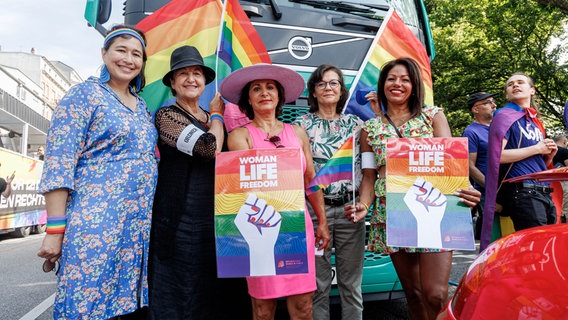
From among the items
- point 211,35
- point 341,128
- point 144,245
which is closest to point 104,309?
point 144,245

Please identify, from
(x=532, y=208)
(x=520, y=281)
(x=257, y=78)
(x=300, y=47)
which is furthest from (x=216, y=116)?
(x=532, y=208)

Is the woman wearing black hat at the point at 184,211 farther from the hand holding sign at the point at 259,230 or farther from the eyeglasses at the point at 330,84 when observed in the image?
the eyeglasses at the point at 330,84

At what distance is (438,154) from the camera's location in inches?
82.7

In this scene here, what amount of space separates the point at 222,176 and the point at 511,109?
8.57 feet

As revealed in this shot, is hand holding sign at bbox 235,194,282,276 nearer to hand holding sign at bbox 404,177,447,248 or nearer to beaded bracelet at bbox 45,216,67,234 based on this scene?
hand holding sign at bbox 404,177,447,248

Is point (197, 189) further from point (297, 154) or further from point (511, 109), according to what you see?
point (511, 109)

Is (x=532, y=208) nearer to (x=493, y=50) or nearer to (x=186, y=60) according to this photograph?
(x=186, y=60)

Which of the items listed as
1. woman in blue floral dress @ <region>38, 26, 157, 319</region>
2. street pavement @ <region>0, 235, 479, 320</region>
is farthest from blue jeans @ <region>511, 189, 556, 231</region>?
woman in blue floral dress @ <region>38, 26, 157, 319</region>

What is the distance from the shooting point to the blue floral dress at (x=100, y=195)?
1.96 meters

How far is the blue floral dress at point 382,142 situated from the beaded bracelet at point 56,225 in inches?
64.7

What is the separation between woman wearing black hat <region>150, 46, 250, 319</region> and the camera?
7.72 feet

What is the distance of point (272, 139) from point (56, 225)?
115 centimetres

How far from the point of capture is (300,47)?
133 inches

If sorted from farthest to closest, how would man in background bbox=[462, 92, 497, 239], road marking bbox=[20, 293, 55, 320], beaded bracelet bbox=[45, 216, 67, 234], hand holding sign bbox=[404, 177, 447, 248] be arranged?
1. road marking bbox=[20, 293, 55, 320]
2. man in background bbox=[462, 92, 497, 239]
3. hand holding sign bbox=[404, 177, 447, 248]
4. beaded bracelet bbox=[45, 216, 67, 234]
